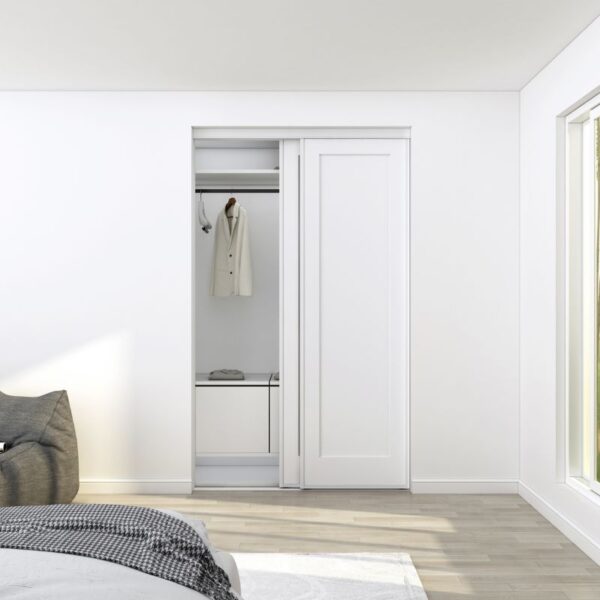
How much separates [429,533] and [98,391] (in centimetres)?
225

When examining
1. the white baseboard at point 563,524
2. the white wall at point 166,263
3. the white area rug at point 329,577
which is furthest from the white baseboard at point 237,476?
the white baseboard at point 563,524

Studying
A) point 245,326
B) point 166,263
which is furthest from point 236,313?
point 166,263

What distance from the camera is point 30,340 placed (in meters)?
4.75

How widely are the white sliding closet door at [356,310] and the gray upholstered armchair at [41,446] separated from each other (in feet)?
4.93

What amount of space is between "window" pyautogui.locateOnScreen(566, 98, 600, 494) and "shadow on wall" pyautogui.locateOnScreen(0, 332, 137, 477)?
264cm

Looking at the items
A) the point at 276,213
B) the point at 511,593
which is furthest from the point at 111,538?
the point at 276,213

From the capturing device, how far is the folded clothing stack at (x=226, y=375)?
5.45m

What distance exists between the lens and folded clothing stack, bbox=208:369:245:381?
17.9 ft

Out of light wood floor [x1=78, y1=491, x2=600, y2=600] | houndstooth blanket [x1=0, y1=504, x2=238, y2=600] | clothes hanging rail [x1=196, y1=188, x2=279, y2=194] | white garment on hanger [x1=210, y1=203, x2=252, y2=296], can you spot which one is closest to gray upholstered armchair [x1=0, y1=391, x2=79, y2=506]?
light wood floor [x1=78, y1=491, x2=600, y2=600]

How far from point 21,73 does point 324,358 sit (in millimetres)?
2563

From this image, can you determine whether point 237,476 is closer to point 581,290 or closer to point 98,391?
point 98,391

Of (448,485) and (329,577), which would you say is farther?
(448,485)

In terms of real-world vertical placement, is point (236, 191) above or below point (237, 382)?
above

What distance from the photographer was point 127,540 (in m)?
1.91
